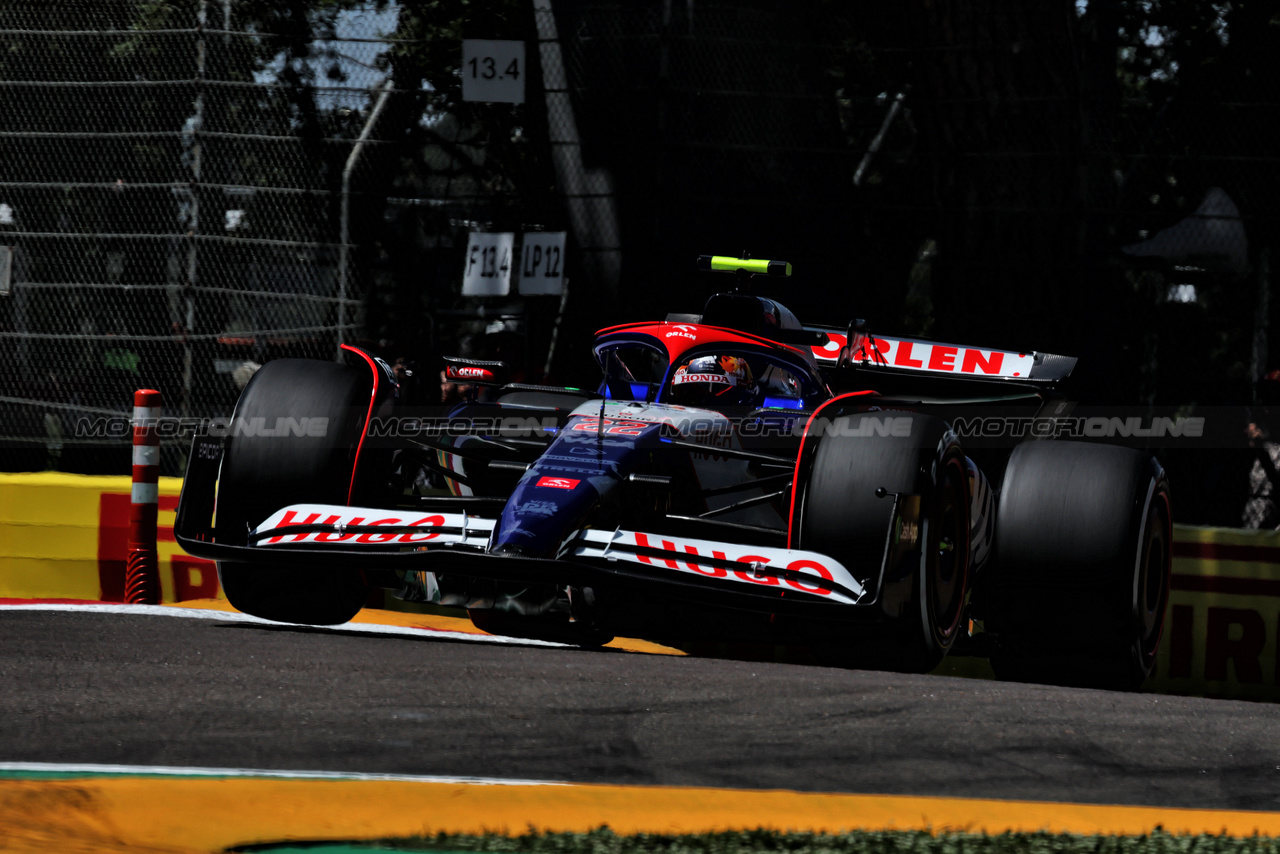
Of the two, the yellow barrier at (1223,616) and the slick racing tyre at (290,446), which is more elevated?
the slick racing tyre at (290,446)

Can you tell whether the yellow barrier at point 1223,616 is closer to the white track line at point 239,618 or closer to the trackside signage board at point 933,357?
the trackside signage board at point 933,357

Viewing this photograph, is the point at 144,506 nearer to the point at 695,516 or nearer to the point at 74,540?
the point at 74,540

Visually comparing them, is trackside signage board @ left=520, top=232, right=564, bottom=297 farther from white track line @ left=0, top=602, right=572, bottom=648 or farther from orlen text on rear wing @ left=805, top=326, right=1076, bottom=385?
white track line @ left=0, top=602, right=572, bottom=648

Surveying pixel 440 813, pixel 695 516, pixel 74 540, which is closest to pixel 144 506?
pixel 74 540

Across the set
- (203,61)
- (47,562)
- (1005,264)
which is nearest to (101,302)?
(203,61)

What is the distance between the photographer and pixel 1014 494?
247 inches

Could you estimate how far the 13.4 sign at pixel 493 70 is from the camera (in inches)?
409

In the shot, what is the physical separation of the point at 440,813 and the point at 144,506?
4502 mm

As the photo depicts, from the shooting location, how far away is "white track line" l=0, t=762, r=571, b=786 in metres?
3.89

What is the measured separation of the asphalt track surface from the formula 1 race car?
0.23 meters

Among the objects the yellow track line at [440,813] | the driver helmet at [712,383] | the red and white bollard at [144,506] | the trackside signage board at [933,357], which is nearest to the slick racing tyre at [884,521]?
the driver helmet at [712,383]

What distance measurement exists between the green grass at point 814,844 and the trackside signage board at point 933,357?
13.6 feet

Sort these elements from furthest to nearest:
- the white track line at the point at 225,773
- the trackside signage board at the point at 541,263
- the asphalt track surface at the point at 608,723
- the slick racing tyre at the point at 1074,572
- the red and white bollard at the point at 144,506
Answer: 1. the trackside signage board at the point at 541,263
2. the red and white bollard at the point at 144,506
3. the slick racing tyre at the point at 1074,572
4. the asphalt track surface at the point at 608,723
5. the white track line at the point at 225,773

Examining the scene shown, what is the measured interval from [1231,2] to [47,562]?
923 cm
